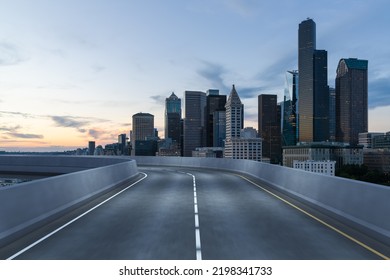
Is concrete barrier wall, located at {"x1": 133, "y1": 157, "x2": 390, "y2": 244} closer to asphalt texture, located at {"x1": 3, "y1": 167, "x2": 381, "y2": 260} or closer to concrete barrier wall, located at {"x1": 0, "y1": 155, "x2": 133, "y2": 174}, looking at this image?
asphalt texture, located at {"x1": 3, "y1": 167, "x2": 381, "y2": 260}

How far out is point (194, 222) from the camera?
12.8 meters

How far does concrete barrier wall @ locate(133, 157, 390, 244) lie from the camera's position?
1049cm

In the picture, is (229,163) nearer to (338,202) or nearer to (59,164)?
(59,164)

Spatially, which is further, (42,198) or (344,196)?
(344,196)

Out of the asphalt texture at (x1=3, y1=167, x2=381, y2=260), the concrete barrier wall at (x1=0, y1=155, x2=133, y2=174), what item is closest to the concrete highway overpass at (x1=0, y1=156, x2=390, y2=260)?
the asphalt texture at (x1=3, y1=167, x2=381, y2=260)

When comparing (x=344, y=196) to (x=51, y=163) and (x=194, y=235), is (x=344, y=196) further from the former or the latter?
(x=51, y=163)

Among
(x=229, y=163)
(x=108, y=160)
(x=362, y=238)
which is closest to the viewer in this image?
(x=362, y=238)

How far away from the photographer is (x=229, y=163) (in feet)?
136

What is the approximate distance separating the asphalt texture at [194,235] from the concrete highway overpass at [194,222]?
25 mm

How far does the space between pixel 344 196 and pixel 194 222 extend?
5.12 metres

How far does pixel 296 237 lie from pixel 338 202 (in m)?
3.60

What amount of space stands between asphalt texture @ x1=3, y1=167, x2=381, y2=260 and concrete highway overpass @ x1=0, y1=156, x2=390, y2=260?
0.02 metres

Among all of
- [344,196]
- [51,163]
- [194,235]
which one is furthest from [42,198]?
[51,163]
